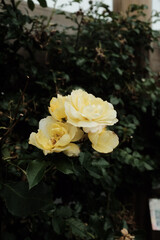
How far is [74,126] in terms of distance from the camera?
54 centimetres

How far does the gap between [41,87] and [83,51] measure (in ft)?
1.31

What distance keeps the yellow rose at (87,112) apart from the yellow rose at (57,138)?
3 centimetres

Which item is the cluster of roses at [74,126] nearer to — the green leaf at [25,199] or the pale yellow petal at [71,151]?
the pale yellow petal at [71,151]

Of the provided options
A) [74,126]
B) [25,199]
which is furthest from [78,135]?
[25,199]

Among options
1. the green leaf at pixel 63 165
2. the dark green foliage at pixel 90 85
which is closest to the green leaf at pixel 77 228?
the dark green foliage at pixel 90 85

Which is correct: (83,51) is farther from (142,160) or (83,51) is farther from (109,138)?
(109,138)

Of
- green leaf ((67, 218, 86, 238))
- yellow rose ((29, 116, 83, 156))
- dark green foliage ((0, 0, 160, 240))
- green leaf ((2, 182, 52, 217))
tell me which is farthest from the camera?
dark green foliage ((0, 0, 160, 240))

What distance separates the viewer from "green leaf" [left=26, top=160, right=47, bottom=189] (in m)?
0.53

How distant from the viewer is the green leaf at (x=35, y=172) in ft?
1.73

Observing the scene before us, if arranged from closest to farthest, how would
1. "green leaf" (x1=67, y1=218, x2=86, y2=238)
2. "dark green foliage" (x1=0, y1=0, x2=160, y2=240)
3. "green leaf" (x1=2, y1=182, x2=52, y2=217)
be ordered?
1. "green leaf" (x1=2, y1=182, x2=52, y2=217)
2. "green leaf" (x1=67, y1=218, x2=86, y2=238)
3. "dark green foliage" (x1=0, y1=0, x2=160, y2=240)

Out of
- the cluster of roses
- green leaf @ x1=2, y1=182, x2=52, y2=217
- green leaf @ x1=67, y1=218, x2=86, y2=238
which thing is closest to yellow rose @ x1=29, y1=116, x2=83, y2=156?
the cluster of roses

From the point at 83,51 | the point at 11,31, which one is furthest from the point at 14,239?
the point at 83,51

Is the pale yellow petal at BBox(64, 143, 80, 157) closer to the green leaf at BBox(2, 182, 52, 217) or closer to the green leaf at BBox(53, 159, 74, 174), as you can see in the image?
the green leaf at BBox(53, 159, 74, 174)

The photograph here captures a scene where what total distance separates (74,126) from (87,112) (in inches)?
1.7
